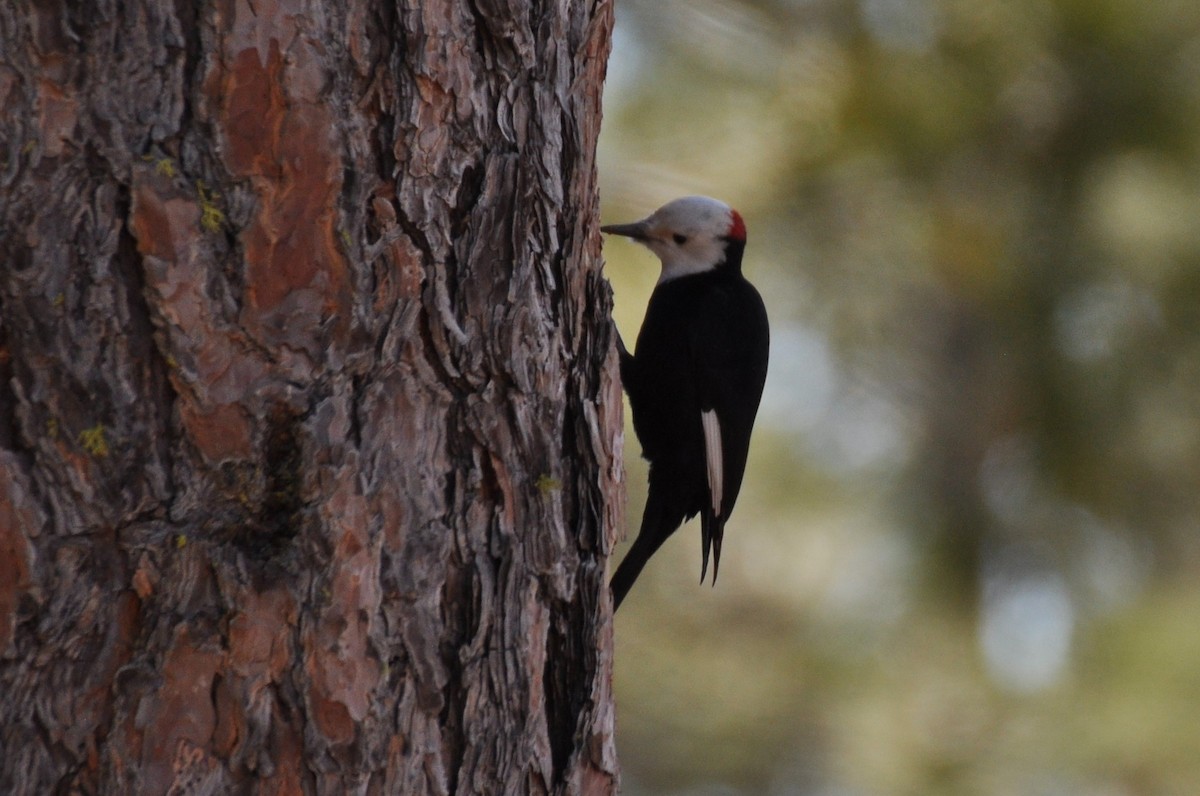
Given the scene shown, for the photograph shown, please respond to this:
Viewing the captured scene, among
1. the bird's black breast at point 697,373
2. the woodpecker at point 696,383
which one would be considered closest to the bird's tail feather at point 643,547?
the woodpecker at point 696,383

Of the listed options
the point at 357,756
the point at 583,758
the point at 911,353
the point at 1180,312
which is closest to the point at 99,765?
the point at 357,756

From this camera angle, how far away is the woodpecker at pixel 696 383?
130 inches

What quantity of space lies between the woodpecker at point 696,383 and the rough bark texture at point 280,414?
1601 millimetres

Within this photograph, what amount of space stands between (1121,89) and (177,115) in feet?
Answer: 12.4

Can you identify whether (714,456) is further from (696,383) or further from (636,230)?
(636,230)

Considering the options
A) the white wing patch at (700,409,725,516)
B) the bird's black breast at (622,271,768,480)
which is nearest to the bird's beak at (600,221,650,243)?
the bird's black breast at (622,271,768,480)

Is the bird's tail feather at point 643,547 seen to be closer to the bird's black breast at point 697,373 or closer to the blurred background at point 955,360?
the bird's black breast at point 697,373

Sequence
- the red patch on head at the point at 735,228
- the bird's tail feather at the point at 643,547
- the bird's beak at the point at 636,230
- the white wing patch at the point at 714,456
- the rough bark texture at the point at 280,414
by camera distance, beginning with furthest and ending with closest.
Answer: the red patch on head at the point at 735,228, the bird's beak at the point at 636,230, the white wing patch at the point at 714,456, the bird's tail feather at the point at 643,547, the rough bark texture at the point at 280,414

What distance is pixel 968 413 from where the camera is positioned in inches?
194

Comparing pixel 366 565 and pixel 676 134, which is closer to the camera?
pixel 366 565

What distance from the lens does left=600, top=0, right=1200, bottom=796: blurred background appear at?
14.8 feet

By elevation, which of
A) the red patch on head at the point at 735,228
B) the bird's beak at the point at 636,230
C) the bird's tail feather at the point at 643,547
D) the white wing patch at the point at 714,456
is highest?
the red patch on head at the point at 735,228

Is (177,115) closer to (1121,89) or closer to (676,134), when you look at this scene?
(676,134)

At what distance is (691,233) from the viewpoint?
11.3 ft
